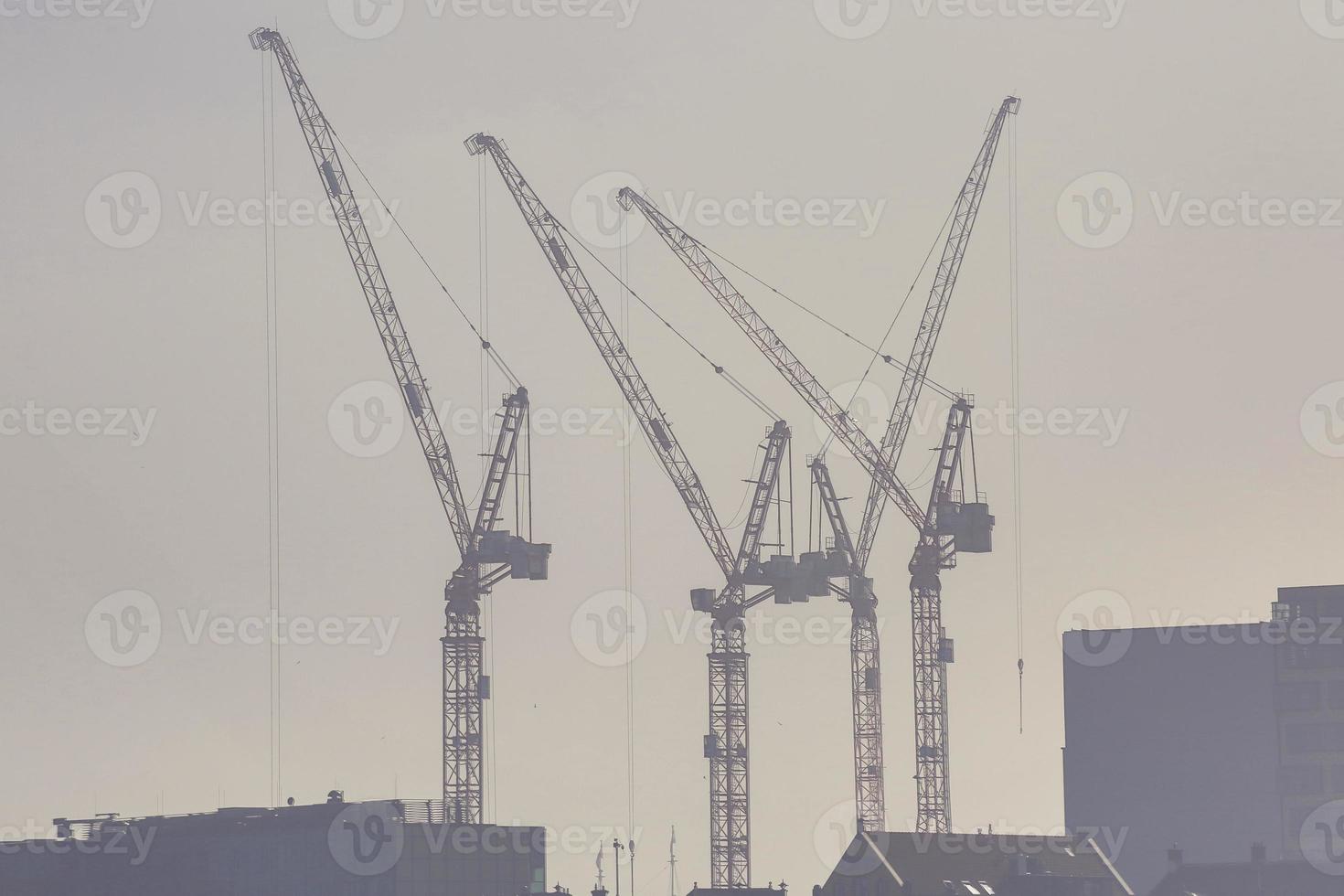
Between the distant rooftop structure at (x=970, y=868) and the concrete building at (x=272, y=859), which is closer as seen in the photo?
the distant rooftop structure at (x=970, y=868)

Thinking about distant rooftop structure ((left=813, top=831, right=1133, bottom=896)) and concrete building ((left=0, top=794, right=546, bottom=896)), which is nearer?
distant rooftop structure ((left=813, top=831, right=1133, bottom=896))

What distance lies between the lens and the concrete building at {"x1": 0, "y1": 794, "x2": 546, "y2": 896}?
18450 cm

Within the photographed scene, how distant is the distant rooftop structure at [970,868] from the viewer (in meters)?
151

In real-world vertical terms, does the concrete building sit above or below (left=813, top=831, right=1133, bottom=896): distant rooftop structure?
above

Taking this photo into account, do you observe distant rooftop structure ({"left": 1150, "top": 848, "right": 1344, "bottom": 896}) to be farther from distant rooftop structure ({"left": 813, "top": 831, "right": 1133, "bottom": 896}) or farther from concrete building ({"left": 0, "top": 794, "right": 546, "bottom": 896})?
concrete building ({"left": 0, "top": 794, "right": 546, "bottom": 896})

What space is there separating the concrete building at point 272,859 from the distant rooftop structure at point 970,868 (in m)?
34.6

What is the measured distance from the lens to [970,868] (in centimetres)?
15325

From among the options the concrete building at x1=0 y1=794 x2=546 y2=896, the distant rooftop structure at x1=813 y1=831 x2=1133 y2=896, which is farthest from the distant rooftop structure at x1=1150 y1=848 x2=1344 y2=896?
the concrete building at x1=0 y1=794 x2=546 y2=896

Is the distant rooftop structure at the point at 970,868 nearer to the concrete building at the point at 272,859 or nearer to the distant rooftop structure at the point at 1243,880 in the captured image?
the distant rooftop structure at the point at 1243,880

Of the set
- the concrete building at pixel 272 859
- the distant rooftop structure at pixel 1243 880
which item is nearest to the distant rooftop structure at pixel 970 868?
the distant rooftop structure at pixel 1243 880

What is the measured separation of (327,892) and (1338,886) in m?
57.3

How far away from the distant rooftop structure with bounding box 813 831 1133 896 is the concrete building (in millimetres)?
34594

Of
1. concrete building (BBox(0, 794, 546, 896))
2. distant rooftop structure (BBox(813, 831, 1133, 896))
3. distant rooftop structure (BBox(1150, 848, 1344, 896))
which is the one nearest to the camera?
distant rooftop structure (BBox(813, 831, 1133, 896))

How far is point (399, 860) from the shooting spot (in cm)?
18712
